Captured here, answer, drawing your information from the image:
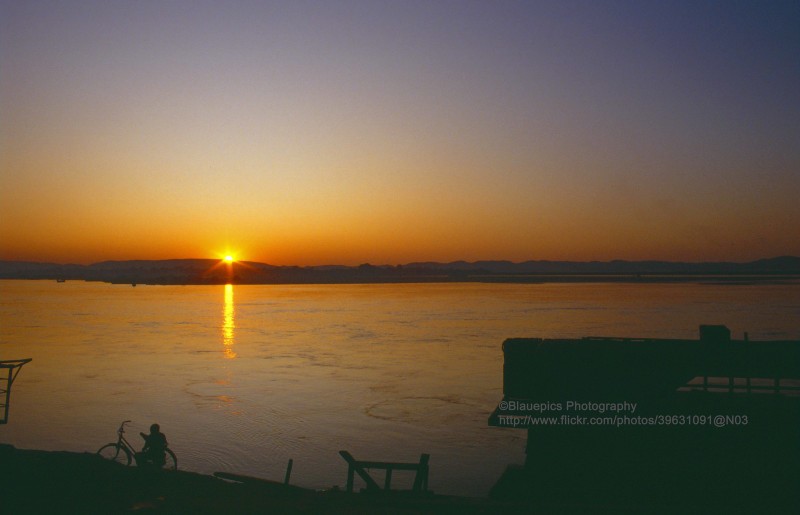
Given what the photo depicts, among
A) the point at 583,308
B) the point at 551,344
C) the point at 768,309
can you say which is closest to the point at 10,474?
the point at 551,344

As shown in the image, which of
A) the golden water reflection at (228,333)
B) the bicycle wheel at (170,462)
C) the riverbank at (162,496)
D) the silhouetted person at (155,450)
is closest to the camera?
the riverbank at (162,496)

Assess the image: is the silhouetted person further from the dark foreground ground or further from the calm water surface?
the calm water surface

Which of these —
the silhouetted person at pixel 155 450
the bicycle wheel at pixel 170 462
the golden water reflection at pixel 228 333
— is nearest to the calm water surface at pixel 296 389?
the golden water reflection at pixel 228 333

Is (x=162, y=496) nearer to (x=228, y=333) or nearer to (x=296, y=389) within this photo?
(x=296, y=389)

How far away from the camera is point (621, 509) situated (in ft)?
36.3

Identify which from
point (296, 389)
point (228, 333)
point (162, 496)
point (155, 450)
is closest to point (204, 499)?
point (162, 496)

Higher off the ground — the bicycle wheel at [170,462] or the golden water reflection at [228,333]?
the bicycle wheel at [170,462]

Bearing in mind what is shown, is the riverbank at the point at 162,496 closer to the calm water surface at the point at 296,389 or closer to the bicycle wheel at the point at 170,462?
the bicycle wheel at the point at 170,462

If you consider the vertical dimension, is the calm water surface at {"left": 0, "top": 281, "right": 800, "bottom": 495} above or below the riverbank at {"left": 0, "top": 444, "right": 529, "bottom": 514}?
below

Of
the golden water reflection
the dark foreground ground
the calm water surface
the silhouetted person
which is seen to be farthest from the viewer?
the golden water reflection

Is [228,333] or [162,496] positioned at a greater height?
[162,496]

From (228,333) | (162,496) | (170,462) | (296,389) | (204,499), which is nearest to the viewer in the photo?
(204,499)

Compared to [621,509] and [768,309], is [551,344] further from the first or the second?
[768,309]

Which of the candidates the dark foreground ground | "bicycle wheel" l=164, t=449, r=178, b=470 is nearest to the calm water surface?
"bicycle wheel" l=164, t=449, r=178, b=470
